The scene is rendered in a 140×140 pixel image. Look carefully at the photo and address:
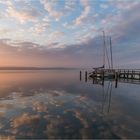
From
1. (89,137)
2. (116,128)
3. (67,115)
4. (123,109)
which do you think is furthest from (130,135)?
(123,109)

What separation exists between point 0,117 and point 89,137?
725 centimetres

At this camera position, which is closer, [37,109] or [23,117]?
[23,117]

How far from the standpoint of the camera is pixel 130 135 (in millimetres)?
10781

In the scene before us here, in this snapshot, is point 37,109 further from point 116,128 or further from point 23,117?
point 116,128

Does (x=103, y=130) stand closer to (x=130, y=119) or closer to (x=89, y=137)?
(x=89, y=137)

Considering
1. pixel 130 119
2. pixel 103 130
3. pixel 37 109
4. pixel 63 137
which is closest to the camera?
pixel 63 137

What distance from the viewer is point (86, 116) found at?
588 inches

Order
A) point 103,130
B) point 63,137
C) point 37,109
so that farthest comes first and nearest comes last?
1. point 37,109
2. point 103,130
3. point 63,137

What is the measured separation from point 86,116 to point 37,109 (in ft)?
15.0

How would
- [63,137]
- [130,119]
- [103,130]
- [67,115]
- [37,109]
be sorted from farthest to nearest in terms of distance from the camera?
1. [37,109]
2. [67,115]
3. [130,119]
4. [103,130]
5. [63,137]

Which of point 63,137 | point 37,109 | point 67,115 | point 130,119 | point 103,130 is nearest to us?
point 63,137

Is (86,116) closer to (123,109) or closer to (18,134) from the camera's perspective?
(123,109)

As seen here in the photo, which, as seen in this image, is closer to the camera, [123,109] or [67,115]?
[67,115]

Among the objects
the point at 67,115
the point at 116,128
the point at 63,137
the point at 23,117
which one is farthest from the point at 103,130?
the point at 23,117
